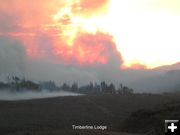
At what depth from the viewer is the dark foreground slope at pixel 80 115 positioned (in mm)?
49750

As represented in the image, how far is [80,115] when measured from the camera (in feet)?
228

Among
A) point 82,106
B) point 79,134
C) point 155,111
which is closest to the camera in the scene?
point 79,134

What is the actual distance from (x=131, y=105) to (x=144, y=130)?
3866 centimetres

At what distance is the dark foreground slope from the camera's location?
4975cm

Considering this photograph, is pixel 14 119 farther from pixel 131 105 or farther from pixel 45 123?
pixel 131 105

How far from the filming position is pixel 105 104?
8700 cm

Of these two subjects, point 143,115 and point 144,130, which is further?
point 143,115

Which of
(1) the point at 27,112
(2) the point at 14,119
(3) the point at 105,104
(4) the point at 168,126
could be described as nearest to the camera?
(4) the point at 168,126

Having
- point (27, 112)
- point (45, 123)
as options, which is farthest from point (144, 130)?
point (27, 112)

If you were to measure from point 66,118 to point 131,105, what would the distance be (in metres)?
22.0

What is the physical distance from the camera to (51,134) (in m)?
35.0

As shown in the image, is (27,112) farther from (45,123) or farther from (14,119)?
(45,123)

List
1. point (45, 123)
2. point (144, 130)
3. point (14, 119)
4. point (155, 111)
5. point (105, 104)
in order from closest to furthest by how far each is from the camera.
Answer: point (144, 130), point (155, 111), point (45, 123), point (14, 119), point (105, 104)

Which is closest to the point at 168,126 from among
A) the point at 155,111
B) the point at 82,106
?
the point at 155,111
